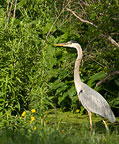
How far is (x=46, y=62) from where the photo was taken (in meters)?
7.65

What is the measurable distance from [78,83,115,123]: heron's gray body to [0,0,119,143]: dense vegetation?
0.62 meters

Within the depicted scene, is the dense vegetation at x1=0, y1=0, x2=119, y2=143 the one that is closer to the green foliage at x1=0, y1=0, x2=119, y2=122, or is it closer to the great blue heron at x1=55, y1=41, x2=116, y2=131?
the green foliage at x1=0, y1=0, x2=119, y2=122

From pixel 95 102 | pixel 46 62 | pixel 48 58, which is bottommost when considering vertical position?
pixel 95 102

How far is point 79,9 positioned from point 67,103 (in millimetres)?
2193

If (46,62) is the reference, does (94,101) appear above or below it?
below

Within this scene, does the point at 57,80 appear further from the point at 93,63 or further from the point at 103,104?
the point at 103,104

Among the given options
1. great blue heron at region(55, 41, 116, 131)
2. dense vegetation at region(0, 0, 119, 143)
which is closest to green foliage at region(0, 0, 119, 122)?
dense vegetation at region(0, 0, 119, 143)

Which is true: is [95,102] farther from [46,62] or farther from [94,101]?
[46,62]

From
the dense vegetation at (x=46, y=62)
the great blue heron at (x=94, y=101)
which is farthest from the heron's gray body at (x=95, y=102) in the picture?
the dense vegetation at (x=46, y=62)

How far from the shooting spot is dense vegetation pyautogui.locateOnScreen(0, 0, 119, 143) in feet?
23.5

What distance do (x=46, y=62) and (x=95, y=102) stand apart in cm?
137

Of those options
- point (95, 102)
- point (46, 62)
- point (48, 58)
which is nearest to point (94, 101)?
point (95, 102)

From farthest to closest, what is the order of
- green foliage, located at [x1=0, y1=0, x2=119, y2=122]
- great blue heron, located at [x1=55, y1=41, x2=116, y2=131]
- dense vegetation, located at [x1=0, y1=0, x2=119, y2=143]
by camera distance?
great blue heron, located at [x1=55, y1=41, x2=116, y2=131]
green foliage, located at [x1=0, y1=0, x2=119, y2=122]
dense vegetation, located at [x1=0, y1=0, x2=119, y2=143]

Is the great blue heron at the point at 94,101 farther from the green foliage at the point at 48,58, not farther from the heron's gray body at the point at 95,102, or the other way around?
the green foliage at the point at 48,58
